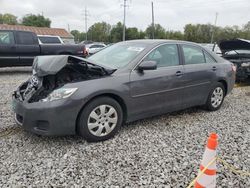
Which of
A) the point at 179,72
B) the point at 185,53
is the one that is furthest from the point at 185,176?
the point at 185,53

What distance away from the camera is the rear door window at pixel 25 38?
9.56m

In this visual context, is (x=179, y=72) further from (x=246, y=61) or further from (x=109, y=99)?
(x=246, y=61)

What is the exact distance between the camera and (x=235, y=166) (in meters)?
3.03

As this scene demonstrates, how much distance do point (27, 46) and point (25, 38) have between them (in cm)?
33

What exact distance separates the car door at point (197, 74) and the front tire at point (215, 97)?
15 centimetres

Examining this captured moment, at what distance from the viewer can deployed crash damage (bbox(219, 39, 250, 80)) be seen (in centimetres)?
786

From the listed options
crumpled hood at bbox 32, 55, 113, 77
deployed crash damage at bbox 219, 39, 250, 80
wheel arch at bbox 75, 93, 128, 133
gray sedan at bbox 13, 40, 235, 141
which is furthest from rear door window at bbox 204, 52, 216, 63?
deployed crash damage at bbox 219, 39, 250, 80

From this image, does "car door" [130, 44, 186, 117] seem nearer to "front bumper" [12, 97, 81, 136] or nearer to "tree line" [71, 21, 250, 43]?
A: "front bumper" [12, 97, 81, 136]

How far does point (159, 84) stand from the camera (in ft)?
13.3

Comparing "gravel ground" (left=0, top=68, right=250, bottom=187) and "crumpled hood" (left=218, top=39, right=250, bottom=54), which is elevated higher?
"crumpled hood" (left=218, top=39, right=250, bottom=54)

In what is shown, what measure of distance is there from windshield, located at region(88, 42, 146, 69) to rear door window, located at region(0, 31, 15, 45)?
6082mm

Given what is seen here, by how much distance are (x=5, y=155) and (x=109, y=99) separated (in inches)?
58.9

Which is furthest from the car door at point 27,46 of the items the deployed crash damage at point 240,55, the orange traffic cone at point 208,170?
the orange traffic cone at point 208,170

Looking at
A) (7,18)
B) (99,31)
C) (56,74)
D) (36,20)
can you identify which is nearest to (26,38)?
(56,74)
